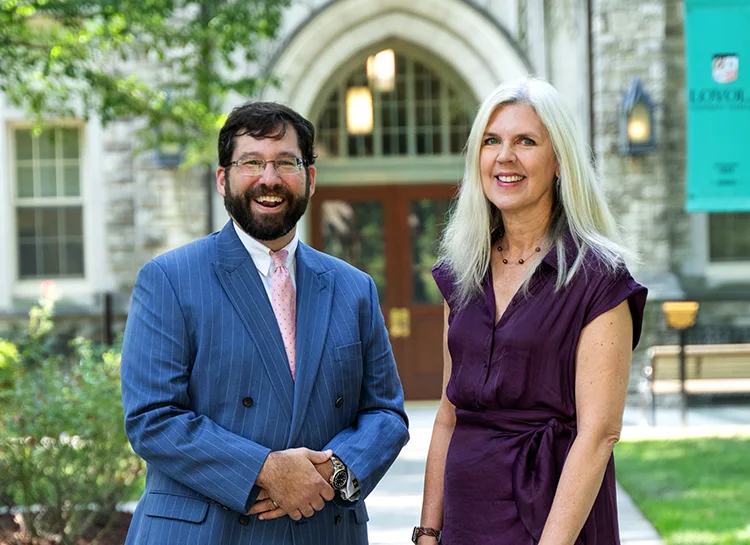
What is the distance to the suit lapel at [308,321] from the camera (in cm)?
273

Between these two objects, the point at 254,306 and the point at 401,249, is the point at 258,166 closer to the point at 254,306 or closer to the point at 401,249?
the point at 254,306

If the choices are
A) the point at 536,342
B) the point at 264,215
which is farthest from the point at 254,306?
the point at 536,342

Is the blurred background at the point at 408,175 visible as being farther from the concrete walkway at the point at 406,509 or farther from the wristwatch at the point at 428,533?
the wristwatch at the point at 428,533

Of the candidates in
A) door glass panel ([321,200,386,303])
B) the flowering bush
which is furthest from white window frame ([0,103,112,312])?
the flowering bush

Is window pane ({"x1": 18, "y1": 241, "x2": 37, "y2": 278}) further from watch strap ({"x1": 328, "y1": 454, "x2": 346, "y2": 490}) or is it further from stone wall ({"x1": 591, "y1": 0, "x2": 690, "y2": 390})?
watch strap ({"x1": 328, "y1": 454, "x2": 346, "y2": 490})

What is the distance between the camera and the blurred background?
12.0 metres

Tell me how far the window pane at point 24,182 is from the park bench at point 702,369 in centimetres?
733

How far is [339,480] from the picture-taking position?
268 cm

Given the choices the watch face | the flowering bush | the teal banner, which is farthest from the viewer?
the teal banner

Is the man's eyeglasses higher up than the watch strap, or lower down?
higher up

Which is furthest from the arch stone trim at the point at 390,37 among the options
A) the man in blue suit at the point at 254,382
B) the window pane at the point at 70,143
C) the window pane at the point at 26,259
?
the man in blue suit at the point at 254,382

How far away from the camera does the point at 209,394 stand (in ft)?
8.75

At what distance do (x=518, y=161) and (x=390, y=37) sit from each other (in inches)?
410

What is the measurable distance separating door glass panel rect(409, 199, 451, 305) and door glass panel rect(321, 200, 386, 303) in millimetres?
378
